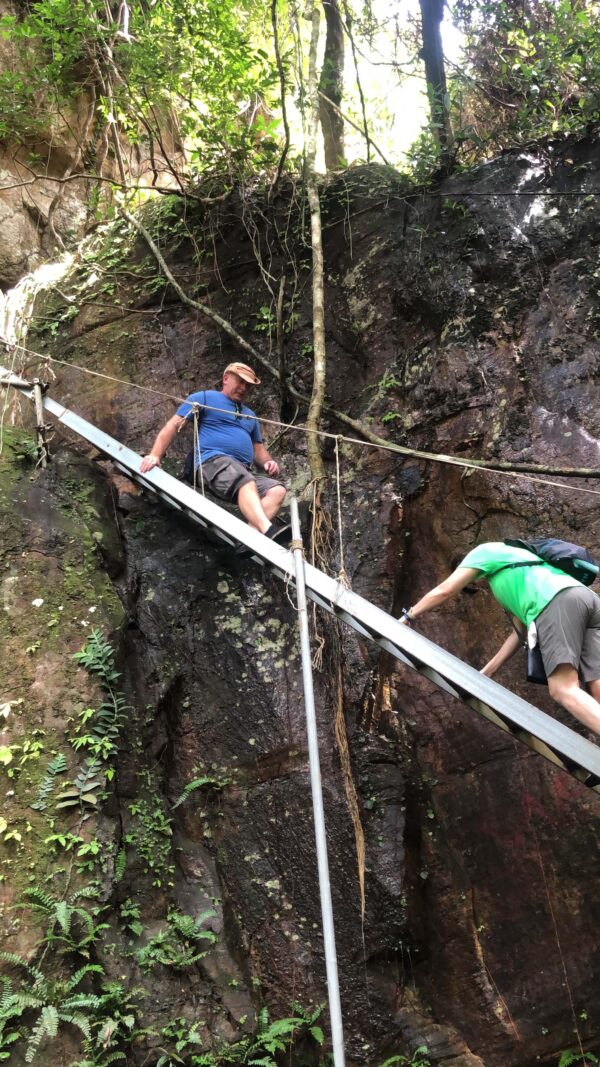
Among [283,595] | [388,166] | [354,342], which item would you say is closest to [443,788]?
[283,595]

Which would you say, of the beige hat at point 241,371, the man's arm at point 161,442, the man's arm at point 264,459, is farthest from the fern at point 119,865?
the beige hat at point 241,371

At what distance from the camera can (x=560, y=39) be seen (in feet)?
26.5

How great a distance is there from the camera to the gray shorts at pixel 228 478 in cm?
618

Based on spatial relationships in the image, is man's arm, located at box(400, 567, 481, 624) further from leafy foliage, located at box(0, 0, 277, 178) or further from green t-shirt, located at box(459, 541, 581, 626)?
leafy foliage, located at box(0, 0, 277, 178)

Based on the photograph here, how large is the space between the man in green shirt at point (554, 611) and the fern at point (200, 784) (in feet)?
7.85

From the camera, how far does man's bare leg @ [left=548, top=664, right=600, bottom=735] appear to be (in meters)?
3.86

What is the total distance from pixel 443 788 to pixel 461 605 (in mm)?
1425

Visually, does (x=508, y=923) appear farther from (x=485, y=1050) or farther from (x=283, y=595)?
(x=283, y=595)

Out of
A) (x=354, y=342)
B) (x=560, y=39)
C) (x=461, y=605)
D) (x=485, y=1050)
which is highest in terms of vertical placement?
(x=560, y=39)

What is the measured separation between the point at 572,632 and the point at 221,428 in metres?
3.62

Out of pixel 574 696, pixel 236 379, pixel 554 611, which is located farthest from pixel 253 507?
pixel 574 696

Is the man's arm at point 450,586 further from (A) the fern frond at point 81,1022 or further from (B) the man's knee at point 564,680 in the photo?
(A) the fern frond at point 81,1022

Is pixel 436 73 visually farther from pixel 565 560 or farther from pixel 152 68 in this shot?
pixel 565 560

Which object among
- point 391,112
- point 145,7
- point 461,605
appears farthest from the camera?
point 391,112
